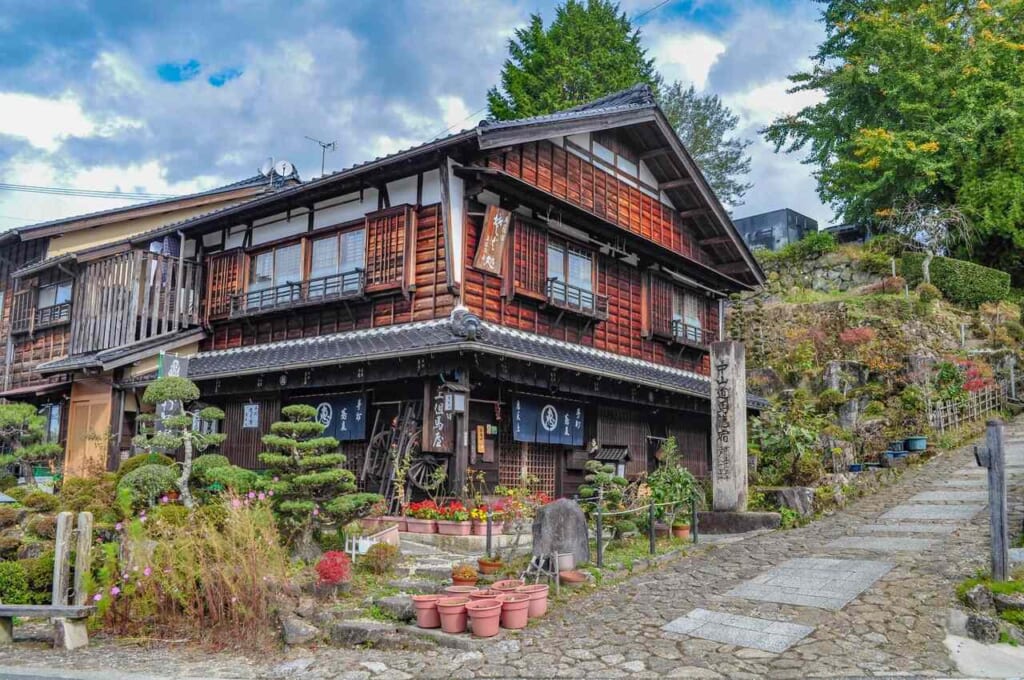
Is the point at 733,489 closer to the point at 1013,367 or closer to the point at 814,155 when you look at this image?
the point at 1013,367

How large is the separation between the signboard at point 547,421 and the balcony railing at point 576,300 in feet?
6.77

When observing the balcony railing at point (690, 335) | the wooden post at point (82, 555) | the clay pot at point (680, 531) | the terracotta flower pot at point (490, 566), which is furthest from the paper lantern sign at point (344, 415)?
the balcony railing at point (690, 335)

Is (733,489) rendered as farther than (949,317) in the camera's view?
No

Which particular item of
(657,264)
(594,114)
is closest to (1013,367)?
(657,264)

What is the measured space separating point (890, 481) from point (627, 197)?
903 centimetres

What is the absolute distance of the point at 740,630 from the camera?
779 cm

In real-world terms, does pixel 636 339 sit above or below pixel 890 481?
above

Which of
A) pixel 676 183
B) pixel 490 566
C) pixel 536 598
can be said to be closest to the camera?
pixel 536 598

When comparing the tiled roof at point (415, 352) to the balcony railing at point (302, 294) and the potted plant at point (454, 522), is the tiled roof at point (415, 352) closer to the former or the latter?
the balcony railing at point (302, 294)

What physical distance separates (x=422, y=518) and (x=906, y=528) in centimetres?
802

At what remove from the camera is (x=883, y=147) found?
2847 cm

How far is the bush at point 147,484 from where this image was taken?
1145 cm

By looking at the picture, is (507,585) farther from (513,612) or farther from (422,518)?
(422,518)

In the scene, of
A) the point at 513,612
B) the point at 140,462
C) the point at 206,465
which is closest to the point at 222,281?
the point at 140,462
